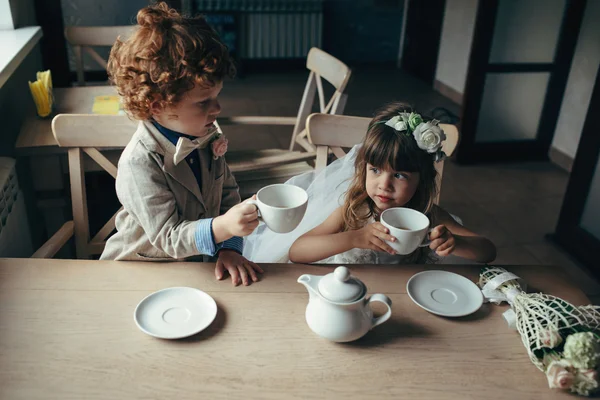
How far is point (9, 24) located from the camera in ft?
8.32

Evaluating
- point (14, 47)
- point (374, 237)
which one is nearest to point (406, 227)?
point (374, 237)

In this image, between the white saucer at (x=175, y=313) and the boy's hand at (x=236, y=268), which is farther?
the boy's hand at (x=236, y=268)

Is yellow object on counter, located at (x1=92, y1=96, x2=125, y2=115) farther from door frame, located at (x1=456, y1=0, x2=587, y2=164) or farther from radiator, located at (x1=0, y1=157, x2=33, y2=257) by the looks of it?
door frame, located at (x1=456, y1=0, x2=587, y2=164)

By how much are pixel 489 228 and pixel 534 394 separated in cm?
216

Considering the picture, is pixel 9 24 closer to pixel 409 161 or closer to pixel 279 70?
pixel 409 161

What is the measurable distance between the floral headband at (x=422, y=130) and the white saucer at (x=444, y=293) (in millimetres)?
314

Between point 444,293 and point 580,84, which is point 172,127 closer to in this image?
point 444,293

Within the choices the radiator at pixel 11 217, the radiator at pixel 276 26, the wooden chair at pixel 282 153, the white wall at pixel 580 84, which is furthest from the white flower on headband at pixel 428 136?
the radiator at pixel 276 26

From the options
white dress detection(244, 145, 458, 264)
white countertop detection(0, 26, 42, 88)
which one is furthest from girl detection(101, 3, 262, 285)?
white countertop detection(0, 26, 42, 88)

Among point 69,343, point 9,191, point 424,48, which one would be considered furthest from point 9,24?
point 424,48

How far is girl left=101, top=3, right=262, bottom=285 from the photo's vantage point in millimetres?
1145

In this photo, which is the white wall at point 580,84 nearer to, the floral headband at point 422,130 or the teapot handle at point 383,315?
the floral headband at point 422,130

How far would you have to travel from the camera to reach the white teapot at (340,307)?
951mm

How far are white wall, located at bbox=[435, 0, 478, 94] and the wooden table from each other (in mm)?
4123
